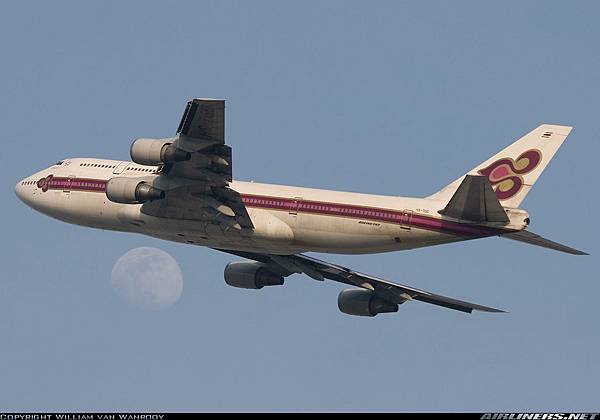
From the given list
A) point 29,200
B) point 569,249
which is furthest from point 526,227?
point 29,200

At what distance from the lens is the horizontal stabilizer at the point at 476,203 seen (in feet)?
183

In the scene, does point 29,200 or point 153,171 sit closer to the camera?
point 153,171

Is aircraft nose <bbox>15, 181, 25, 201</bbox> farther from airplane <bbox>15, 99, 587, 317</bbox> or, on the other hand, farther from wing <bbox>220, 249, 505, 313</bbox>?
wing <bbox>220, 249, 505, 313</bbox>

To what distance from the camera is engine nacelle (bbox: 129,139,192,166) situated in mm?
59188

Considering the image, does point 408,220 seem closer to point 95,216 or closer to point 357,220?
point 357,220

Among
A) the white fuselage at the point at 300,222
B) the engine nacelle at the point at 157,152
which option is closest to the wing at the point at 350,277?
the white fuselage at the point at 300,222

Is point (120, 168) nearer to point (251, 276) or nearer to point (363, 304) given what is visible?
point (251, 276)

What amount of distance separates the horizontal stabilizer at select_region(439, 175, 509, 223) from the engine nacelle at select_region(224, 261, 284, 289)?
1483 cm

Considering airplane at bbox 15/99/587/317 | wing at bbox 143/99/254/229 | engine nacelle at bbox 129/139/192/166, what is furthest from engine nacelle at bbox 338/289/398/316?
engine nacelle at bbox 129/139/192/166

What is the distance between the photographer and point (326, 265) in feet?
227

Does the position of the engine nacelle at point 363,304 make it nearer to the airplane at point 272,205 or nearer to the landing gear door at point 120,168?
the airplane at point 272,205

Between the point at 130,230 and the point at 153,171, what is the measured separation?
324 cm

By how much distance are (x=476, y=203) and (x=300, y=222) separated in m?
9.50

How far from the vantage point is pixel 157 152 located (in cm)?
5925
